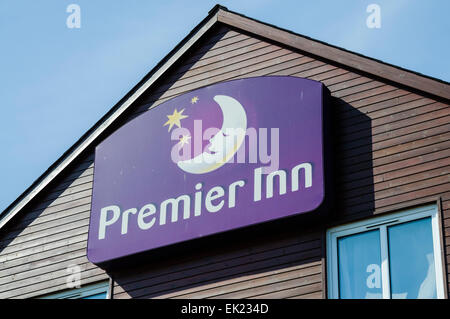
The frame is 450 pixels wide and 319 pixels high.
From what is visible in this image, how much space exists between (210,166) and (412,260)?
3881 millimetres

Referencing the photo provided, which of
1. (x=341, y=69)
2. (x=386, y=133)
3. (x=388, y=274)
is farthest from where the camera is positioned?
(x=341, y=69)

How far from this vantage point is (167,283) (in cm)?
1720

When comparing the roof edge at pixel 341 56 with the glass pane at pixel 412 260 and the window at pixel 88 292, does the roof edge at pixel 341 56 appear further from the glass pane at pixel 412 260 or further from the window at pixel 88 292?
the window at pixel 88 292

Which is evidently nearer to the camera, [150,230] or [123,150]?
[150,230]

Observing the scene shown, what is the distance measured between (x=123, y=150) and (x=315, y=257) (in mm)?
4472

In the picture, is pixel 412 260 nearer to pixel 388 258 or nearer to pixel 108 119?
pixel 388 258

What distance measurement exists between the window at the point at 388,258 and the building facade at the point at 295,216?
0.05ft

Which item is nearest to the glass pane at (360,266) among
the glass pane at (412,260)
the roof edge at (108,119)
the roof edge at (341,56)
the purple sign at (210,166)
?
the glass pane at (412,260)

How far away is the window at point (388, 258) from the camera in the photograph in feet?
49.7

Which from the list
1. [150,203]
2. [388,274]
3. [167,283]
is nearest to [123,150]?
[150,203]

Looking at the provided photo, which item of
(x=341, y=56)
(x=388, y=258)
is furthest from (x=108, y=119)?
(x=388, y=258)

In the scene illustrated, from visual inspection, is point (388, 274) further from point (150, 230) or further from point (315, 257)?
point (150, 230)

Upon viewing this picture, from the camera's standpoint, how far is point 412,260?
1534 cm

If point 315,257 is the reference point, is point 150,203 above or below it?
above
